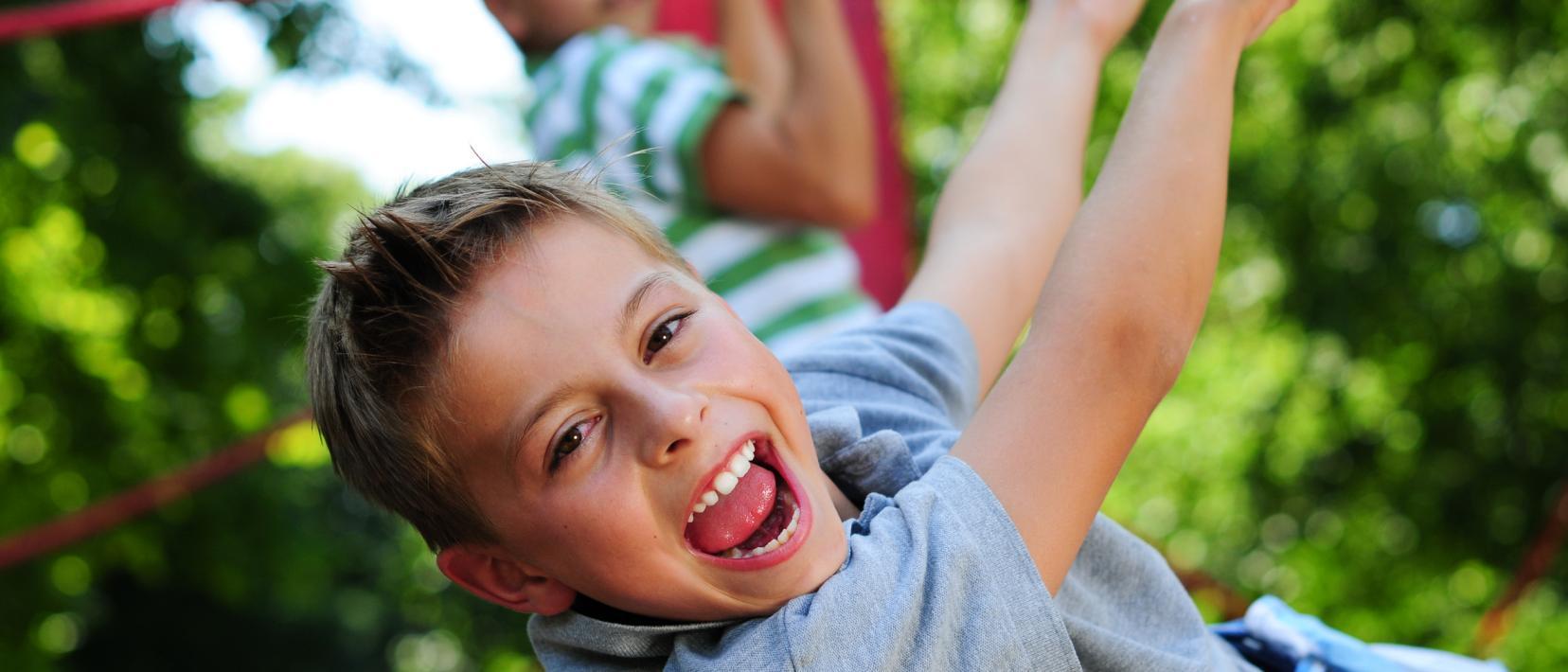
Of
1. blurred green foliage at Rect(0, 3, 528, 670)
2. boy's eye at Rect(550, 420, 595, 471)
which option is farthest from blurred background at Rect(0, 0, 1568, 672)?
boy's eye at Rect(550, 420, 595, 471)

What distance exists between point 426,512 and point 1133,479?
22.8ft

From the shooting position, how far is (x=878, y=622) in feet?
2.75

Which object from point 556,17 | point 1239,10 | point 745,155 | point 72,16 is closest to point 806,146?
point 745,155

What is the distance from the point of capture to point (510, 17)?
1920 mm

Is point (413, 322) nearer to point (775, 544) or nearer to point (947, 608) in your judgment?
point (775, 544)

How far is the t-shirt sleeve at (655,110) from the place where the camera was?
5.51 ft

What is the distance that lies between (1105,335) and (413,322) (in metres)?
0.47

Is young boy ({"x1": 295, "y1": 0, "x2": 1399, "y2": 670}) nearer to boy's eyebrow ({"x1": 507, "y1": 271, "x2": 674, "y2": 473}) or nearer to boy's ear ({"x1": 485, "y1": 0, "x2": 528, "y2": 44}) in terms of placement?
boy's eyebrow ({"x1": 507, "y1": 271, "x2": 674, "y2": 473})

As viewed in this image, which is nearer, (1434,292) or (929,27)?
(1434,292)

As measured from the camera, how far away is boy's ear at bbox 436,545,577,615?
0.99m

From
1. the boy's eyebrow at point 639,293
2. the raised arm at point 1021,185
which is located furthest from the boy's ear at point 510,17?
the boy's eyebrow at point 639,293

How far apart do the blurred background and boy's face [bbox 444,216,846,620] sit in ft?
7.45

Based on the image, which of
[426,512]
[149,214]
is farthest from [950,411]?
[149,214]

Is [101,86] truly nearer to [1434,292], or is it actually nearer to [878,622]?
[878,622]
